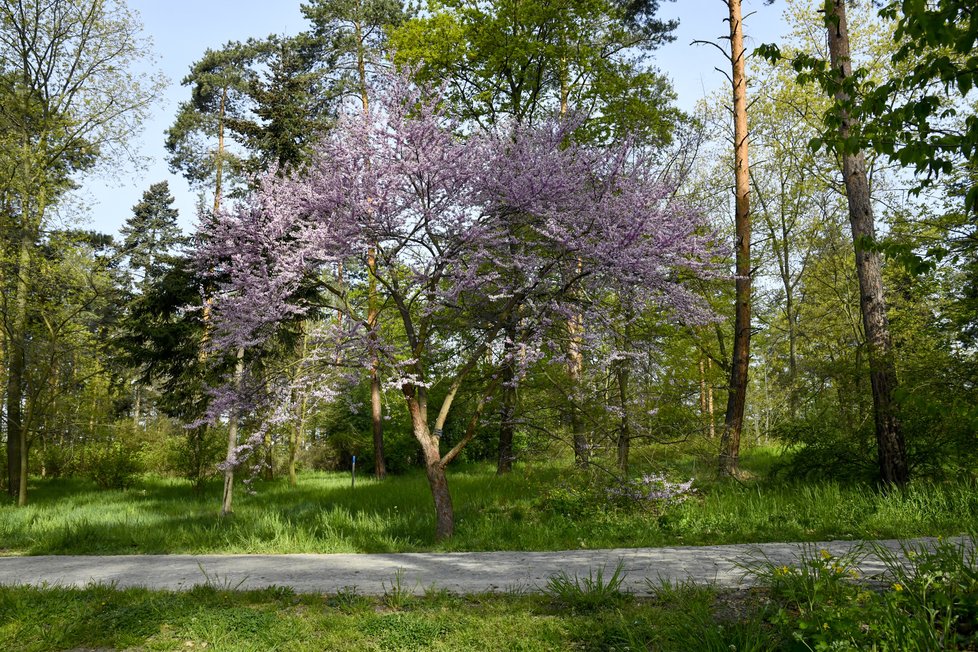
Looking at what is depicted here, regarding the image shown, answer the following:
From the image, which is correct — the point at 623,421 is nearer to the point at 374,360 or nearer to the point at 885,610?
the point at 374,360

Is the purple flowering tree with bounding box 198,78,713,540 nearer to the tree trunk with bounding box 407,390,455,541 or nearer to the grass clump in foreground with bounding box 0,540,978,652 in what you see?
the tree trunk with bounding box 407,390,455,541

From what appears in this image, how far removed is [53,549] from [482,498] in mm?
6431

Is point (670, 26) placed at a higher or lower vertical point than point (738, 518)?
higher

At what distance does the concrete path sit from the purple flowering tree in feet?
5.69

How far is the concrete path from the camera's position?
5.83 metres

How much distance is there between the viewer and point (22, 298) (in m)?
16.5

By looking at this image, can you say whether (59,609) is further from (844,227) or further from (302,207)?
(844,227)

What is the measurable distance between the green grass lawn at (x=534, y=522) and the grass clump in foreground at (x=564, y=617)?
2.26 meters

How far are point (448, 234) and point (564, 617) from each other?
4780 millimetres

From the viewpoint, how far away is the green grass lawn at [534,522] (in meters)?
7.77

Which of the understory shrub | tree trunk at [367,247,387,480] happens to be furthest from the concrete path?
tree trunk at [367,247,387,480]

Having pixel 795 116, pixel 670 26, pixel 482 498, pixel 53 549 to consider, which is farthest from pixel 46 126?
pixel 795 116

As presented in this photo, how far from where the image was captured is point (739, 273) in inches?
480

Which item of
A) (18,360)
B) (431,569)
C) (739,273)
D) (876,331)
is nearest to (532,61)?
(739,273)
